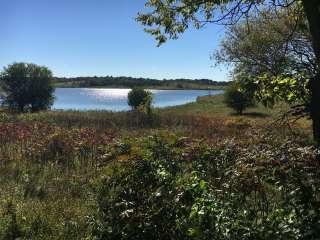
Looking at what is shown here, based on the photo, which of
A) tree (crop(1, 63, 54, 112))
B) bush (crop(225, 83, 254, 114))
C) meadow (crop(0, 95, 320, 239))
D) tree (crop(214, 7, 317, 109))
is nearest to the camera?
meadow (crop(0, 95, 320, 239))

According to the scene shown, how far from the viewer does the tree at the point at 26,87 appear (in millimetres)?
60906

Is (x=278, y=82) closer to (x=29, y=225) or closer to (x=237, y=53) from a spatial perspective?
(x=29, y=225)

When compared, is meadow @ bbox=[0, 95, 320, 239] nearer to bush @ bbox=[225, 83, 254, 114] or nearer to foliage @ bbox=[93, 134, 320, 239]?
foliage @ bbox=[93, 134, 320, 239]

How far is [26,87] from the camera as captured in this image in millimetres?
60469

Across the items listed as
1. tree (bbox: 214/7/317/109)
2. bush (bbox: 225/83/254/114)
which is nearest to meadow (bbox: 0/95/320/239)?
tree (bbox: 214/7/317/109)

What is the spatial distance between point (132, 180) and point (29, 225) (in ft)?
6.30

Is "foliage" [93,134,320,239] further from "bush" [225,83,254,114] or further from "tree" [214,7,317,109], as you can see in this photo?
"bush" [225,83,254,114]

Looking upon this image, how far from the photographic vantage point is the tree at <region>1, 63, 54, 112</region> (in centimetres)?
6091

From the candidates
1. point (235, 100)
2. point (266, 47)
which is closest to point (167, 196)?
point (266, 47)

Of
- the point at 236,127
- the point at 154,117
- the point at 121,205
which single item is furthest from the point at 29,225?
the point at 154,117

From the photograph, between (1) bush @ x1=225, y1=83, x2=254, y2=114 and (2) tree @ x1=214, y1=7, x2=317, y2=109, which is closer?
(2) tree @ x1=214, y1=7, x2=317, y2=109

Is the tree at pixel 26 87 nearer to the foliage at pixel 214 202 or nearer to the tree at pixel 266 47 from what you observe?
the tree at pixel 266 47

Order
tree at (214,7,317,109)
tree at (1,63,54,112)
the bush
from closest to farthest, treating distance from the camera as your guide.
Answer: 1. tree at (214,7,317,109)
2. the bush
3. tree at (1,63,54,112)

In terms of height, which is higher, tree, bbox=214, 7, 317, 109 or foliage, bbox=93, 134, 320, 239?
tree, bbox=214, 7, 317, 109
